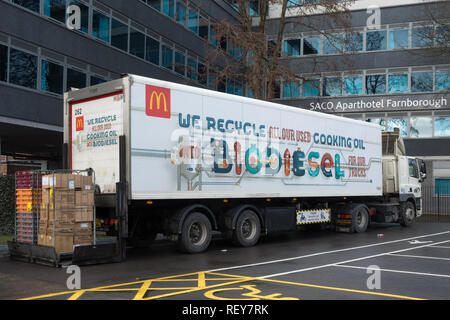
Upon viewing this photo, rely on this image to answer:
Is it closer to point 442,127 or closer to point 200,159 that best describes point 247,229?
point 200,159

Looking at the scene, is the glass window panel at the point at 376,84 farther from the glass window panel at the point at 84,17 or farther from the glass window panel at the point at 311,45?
the glass window panel at the point at 84,17

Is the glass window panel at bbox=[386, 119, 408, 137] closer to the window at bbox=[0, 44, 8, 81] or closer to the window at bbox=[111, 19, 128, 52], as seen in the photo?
the window at bbox=[111, 19, 128, 52]

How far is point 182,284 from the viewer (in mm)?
8469

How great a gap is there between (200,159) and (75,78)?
38.5ft

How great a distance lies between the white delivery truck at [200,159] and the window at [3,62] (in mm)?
7201

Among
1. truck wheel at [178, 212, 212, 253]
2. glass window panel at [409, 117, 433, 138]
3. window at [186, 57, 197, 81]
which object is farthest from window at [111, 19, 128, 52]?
glass window panel at [409, 117, 433, 138]

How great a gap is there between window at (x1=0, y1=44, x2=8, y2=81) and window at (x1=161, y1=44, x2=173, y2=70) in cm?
1000

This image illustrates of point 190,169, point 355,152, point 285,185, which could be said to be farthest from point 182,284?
point 355,152

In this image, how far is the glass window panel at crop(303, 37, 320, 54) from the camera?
37.5 meters

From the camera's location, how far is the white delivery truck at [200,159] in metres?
11.4

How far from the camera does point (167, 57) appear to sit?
92.4 feet

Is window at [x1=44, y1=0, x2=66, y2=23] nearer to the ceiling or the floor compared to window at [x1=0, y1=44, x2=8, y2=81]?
nearer to the ceiling

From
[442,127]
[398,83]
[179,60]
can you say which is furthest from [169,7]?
[442,127]

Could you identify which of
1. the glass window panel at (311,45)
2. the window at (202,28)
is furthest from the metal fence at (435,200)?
the window at (202,28)
